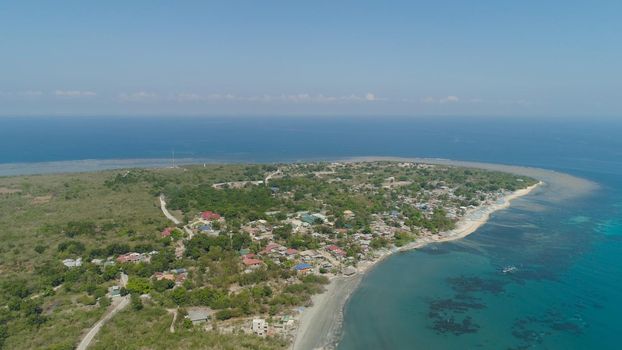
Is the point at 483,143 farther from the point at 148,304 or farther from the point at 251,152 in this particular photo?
the point at 148,304

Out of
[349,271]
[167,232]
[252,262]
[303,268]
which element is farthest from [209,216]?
[349,271]

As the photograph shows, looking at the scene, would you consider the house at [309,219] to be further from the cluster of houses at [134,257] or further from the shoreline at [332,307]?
the cluster of houses at [134,257]

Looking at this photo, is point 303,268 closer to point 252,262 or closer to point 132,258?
point 252,262

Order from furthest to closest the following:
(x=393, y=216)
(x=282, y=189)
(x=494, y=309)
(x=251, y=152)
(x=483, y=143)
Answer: (x=483, y=143), (x=251, y=152), (x=282, y=189), (x=393, y=216), (x=494, y=309)

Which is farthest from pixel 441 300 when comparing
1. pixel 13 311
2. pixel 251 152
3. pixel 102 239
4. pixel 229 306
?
pixel 251 152

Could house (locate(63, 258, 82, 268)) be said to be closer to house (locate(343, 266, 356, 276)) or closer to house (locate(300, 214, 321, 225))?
house (locate(343, 266, 356, 276))

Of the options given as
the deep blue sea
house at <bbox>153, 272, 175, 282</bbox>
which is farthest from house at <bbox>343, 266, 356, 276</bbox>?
house at <bbox>153, 272, 175, 282</bbox>

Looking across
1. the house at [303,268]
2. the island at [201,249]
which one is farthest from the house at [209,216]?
the house at [303,268]

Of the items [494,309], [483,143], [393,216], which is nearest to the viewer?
[494,309]
